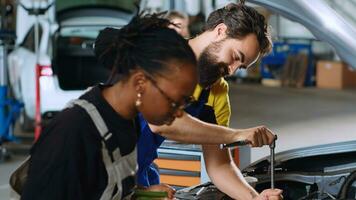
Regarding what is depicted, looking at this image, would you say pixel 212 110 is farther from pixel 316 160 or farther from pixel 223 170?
pixel 316 160

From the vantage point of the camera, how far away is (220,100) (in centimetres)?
279

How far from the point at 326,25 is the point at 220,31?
47 cm

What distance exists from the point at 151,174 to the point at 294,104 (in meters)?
9.62

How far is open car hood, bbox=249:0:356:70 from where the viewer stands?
7.25ft

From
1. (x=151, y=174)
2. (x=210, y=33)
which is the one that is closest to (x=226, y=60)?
(x=210, y=33)

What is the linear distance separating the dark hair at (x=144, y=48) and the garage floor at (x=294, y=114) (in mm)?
4776

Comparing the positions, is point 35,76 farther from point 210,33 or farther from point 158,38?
point 158,38

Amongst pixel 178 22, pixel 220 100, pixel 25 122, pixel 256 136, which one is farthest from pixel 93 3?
pixel 256 136

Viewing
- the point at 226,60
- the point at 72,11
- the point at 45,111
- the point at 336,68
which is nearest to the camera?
the point at 226,60

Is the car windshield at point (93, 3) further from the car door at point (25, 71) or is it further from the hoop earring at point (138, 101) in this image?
the hoop earring at point (138, 101)

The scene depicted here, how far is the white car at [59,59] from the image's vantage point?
7719mm

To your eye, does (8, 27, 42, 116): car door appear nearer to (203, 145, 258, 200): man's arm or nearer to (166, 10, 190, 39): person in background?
(166, 10, 190, 39): person in background

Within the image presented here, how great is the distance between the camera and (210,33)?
2.60 metres

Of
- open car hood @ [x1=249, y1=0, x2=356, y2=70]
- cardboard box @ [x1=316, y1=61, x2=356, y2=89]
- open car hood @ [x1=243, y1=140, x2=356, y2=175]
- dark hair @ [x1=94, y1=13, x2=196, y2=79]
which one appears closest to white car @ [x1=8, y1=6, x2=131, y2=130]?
open car hood @ [x1=243, y1=140, x2=356, y2=175]
